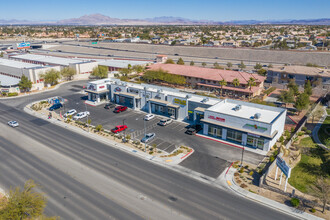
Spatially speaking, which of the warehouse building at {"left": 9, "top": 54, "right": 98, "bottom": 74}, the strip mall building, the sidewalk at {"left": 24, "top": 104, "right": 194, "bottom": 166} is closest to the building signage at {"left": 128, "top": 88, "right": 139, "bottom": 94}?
the strip mall building

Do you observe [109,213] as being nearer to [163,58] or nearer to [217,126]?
[217,126]

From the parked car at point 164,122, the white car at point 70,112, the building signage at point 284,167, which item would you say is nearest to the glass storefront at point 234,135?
the building signage at point 284,167

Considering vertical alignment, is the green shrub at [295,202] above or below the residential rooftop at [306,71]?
below

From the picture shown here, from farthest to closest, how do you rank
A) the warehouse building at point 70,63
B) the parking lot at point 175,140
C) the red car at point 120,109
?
the warehouse building at point 70,63 < the red car at point 120,109 < the parking lot at point 175,140

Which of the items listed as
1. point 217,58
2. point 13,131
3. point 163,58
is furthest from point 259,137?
point 217,58

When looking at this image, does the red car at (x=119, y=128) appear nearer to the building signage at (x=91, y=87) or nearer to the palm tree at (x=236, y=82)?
the building signage at (x=91, y=87)

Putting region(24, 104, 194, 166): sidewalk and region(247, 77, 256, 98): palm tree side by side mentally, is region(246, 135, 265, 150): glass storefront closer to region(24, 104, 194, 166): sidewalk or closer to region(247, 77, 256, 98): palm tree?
region(24, 104, 194, 166): sidewalk
